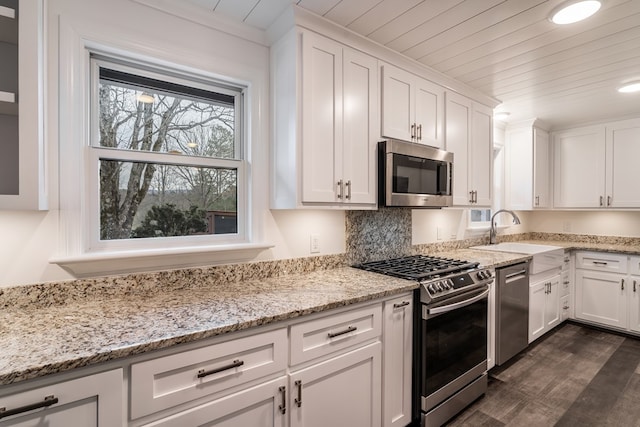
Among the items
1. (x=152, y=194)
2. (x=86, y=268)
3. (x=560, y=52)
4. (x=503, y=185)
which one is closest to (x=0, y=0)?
(x=152, y=194)

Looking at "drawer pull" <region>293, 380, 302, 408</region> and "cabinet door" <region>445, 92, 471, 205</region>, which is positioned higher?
"cabinet door" <region>445, 92, 471, 205</region>

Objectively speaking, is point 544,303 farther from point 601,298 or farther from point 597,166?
point 597,166

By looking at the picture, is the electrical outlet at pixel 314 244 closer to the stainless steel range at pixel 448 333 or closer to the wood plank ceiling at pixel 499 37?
the stainless steel range at pixel 448 333

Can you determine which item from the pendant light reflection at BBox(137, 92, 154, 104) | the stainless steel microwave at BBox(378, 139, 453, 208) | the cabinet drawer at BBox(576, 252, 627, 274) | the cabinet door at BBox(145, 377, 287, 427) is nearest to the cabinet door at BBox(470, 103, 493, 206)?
the stainless steel microwave at BBox(378, 139, 453, 208)

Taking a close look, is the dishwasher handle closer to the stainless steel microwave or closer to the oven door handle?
the oven door handle

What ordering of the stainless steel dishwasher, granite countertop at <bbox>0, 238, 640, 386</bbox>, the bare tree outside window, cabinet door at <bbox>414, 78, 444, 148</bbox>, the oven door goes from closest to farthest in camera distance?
1. granite countertop at <bbox>0, 238, 640, 386</bbox>
2. the bare tree outside window
3. the oven door
4. cabinet door at <bbox>414, 78, 444, 148</bbox>
5. the stainless steel dishwasher

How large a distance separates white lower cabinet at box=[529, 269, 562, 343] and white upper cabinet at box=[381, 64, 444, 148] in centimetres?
170

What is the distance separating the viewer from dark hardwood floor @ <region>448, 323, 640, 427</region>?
2035 mm

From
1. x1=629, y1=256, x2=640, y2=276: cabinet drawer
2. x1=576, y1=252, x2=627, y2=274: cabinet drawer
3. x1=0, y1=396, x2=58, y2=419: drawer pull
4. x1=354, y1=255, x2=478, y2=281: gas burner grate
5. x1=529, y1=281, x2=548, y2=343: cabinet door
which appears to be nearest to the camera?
x1=0, y1=396, x2=58, y2=419: drawer pull

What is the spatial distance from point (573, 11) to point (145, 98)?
2255 millimetres

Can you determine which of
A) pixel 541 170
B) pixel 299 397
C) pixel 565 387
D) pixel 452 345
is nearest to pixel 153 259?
pixel 299 397

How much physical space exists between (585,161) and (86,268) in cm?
484

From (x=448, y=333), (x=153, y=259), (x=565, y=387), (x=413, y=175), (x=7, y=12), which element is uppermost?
(x=7, y=12)

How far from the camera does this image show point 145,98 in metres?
1.67
